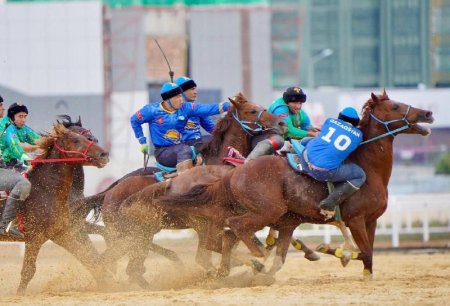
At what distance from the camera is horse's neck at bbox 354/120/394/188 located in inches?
484

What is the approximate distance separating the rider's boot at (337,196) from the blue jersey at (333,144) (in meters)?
0.25

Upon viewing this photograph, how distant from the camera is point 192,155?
13078mm

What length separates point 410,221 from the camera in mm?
21281

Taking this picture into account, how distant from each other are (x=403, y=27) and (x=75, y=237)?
46.7 meters

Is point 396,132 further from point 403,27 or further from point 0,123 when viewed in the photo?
point 403,27

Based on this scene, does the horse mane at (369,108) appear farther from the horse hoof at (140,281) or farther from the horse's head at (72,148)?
the horse hoof at (140,281)

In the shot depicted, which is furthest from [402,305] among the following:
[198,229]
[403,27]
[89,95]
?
[403,27]

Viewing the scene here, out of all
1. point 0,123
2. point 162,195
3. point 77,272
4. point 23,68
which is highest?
point 23,68

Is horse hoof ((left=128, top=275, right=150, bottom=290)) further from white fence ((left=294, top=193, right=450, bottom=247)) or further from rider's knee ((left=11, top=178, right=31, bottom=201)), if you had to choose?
white fence ((left=294, top=193, right=450, bottom=247))

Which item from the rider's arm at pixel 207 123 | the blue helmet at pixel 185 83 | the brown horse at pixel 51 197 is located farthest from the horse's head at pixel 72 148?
the rider's arm at pixel 207 123

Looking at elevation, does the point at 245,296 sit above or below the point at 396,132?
below

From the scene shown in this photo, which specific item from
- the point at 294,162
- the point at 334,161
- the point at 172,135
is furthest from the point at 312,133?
the point at 172,135

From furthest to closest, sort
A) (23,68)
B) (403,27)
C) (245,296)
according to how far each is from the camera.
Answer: (403,27), (23,68), (245,296)

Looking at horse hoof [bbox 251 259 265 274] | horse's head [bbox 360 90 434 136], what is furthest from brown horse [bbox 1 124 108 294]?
horse's head [bbox 360 90 434 136]
